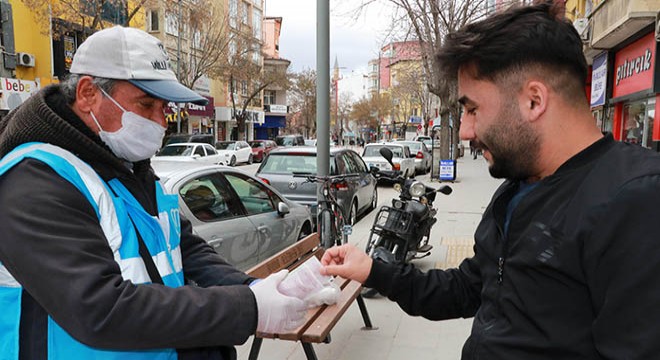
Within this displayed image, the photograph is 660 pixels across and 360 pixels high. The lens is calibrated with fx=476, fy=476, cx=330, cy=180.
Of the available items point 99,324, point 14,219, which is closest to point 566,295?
point 99,324

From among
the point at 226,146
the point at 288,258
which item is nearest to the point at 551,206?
the point at 288,258

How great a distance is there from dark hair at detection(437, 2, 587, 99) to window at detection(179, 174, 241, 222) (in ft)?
11.8

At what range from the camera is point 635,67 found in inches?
446

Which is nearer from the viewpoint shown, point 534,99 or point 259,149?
point 534,99

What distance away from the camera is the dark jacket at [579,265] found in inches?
39.7

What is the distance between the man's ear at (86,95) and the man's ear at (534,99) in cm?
135

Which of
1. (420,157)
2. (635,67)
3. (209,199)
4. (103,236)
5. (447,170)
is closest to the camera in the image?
(103,236)

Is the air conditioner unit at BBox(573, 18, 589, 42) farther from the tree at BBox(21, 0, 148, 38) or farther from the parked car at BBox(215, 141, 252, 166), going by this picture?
the parked car at BBox(215, 141, 252, 166)

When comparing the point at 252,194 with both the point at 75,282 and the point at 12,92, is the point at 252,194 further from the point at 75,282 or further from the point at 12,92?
the point at 12,92

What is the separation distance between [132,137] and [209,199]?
324cm

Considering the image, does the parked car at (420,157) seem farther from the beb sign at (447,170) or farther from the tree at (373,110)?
the tree at (373,110)

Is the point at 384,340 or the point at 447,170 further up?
the point at 447,170

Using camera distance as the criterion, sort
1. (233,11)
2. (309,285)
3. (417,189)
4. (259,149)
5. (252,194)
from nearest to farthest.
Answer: (309,285) → (417,189) → (252,194) → (259,149) → (233,11)

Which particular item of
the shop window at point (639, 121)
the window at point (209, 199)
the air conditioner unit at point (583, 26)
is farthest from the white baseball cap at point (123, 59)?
the air conditioner unit at point (583, 26)
